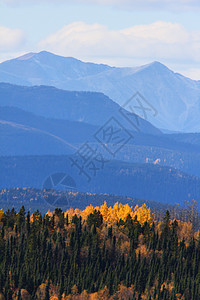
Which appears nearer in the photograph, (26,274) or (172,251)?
(26,274)

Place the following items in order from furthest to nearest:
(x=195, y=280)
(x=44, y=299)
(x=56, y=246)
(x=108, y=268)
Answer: (x=56, y=246) → (x=108, y=268) → (x=195, y=280) → (x=44, y=299)

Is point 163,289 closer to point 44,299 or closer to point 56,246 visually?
point 44,299

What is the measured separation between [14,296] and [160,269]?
37.7 metres

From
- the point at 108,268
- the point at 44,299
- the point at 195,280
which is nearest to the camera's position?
the point at 44,299

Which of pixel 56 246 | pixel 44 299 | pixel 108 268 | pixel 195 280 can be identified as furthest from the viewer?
pixel 56 246

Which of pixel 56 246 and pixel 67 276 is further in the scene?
pixel 56 246

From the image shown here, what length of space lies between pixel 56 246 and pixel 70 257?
6.39 m

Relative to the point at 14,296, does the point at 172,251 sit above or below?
above

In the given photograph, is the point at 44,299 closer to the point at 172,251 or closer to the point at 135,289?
the point at 135,289

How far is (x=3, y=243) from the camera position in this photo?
197m

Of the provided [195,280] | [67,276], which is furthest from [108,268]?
[195,280]

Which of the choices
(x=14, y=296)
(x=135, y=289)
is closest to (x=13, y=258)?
(x=14, y=296)

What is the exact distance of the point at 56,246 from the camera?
646 ft

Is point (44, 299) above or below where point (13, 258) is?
below
